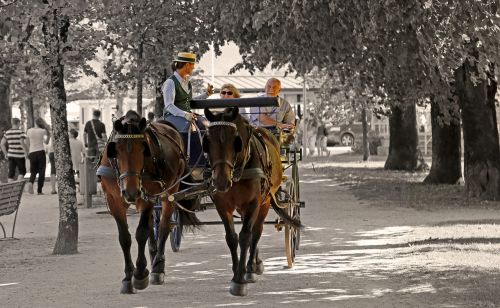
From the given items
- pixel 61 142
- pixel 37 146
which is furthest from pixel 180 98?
pixel 37 146

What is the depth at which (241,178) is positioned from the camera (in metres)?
12.0

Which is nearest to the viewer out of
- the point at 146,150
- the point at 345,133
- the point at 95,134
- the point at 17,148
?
the point at 146,150

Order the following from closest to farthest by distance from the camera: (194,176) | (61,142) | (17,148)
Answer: (194,176), (61,142), (17,148)

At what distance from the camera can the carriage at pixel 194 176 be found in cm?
1170

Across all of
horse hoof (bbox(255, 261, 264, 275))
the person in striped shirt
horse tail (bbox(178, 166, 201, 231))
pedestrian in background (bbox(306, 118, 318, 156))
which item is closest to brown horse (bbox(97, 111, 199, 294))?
horse tail (bbox(178, 166, 201, 231))

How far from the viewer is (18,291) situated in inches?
489

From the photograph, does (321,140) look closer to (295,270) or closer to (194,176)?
(295,270)

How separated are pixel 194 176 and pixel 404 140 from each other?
3059cm

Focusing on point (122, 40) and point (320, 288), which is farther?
point (122, 40)

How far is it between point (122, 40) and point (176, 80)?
1153 cm

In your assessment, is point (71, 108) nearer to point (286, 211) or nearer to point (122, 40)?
point (122, 40)

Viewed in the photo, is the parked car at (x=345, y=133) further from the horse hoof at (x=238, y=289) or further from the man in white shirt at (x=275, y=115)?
the horse hoof at (x=238, y=289)

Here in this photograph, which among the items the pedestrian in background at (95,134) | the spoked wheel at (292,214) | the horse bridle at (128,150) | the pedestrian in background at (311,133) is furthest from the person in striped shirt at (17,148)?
the pedestrian in background at (311,133)

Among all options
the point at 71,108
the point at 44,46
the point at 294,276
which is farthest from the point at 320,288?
the point at 71,108
